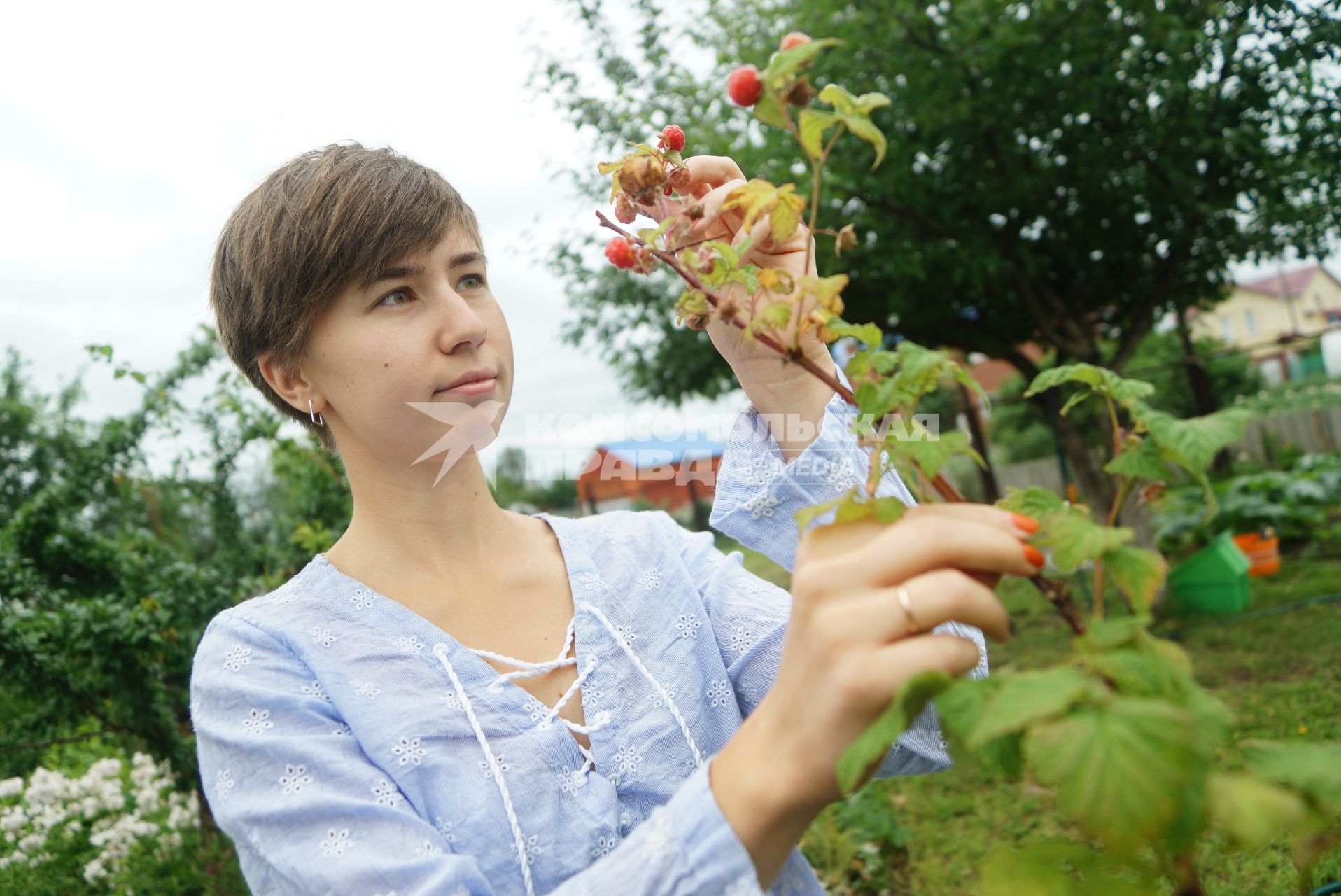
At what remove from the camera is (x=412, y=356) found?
1327mm

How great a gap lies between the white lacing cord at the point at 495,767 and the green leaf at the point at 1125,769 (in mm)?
885

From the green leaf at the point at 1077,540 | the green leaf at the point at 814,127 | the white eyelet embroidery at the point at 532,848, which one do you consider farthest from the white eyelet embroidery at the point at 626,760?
the green leaf at the point at 814,127

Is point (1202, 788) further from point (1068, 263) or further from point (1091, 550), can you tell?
point (1068, 263)

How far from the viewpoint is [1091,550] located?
2.19 feet

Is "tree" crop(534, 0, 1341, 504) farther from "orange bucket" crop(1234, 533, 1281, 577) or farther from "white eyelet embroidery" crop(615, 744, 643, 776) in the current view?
"white eyelet embroidery" crop(615, 744, 643, 776)

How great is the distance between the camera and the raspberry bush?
54 cm

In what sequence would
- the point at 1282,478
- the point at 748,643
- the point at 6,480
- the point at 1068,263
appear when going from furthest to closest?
the point at 6,480
the point at 1282,478
the point at 1068,263
the point at 748,643

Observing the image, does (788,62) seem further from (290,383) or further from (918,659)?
(290,383)

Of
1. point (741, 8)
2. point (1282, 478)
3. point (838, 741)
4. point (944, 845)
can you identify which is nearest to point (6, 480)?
point (741, 8)

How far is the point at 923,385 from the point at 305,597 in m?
1.11

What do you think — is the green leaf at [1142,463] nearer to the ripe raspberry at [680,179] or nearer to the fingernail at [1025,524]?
the fingernail at [1025,524]

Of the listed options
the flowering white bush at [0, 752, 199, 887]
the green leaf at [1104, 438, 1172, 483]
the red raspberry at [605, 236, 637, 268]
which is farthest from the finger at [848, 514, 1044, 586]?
the flowering white bush at [0, 752, 199, 887]

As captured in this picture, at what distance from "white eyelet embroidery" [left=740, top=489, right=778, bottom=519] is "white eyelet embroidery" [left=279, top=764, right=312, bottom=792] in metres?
0.72

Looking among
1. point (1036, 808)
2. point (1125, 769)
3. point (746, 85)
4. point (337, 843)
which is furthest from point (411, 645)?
point (1036, 808)
